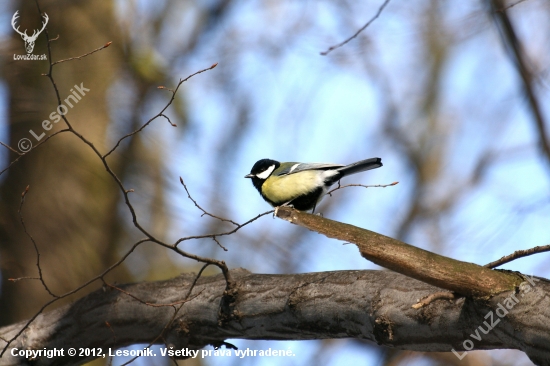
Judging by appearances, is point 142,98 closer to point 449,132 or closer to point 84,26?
point 84,26

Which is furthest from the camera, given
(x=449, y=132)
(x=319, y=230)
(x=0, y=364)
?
(x=449, y=132)

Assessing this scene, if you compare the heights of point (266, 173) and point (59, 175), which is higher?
point (59, 175)

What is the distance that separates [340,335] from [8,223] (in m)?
3.87

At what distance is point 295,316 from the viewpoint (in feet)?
8.78

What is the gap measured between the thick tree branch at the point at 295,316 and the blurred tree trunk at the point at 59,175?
165 cm

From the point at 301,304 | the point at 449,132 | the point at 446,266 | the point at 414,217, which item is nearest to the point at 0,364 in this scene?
the point at 301,304

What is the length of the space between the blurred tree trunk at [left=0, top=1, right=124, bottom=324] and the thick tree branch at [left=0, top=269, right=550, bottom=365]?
64.9 inches

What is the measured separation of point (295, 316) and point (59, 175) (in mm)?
3789

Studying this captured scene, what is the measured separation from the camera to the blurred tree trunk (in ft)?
16.3

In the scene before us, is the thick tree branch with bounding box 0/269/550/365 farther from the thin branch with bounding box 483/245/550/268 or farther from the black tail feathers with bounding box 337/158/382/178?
the black tail feathers with bounding box 337/158/382/178

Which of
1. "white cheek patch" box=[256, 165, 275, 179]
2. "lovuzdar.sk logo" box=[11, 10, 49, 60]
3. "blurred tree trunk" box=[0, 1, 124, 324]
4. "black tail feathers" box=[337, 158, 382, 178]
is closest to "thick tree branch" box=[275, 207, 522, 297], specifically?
"black tail feathers" box=[337, 158, 382, 178]

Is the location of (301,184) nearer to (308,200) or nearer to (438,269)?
(308,200)

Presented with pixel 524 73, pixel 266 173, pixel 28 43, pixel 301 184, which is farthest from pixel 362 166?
pixel 28 43

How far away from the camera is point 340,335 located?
2.66 metres
